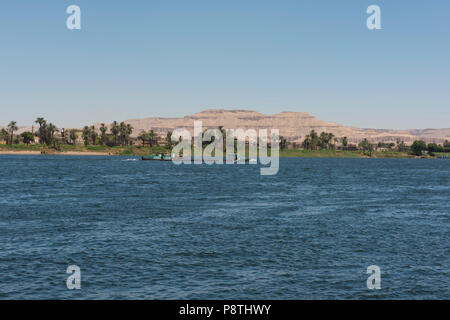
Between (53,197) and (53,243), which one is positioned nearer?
(53,243)

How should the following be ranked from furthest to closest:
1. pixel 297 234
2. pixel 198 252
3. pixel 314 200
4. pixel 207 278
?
1. pixel 314 200
2. pixel 297 234
3. pixel 198 252
4. pixel 207 278

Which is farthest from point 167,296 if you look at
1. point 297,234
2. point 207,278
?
point 297,234

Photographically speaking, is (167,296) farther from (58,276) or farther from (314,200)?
(314,200)

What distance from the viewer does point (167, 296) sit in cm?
2569

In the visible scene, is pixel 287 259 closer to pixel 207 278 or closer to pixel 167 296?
pixel 207 278

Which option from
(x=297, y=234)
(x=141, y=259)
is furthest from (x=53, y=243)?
(x=297, y=234)

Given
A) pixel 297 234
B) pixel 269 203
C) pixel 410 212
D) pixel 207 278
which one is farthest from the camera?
pixel 269 203

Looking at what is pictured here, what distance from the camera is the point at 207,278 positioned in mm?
29344

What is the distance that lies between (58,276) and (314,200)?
54.3m

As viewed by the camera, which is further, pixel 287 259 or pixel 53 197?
pixel 53 197
